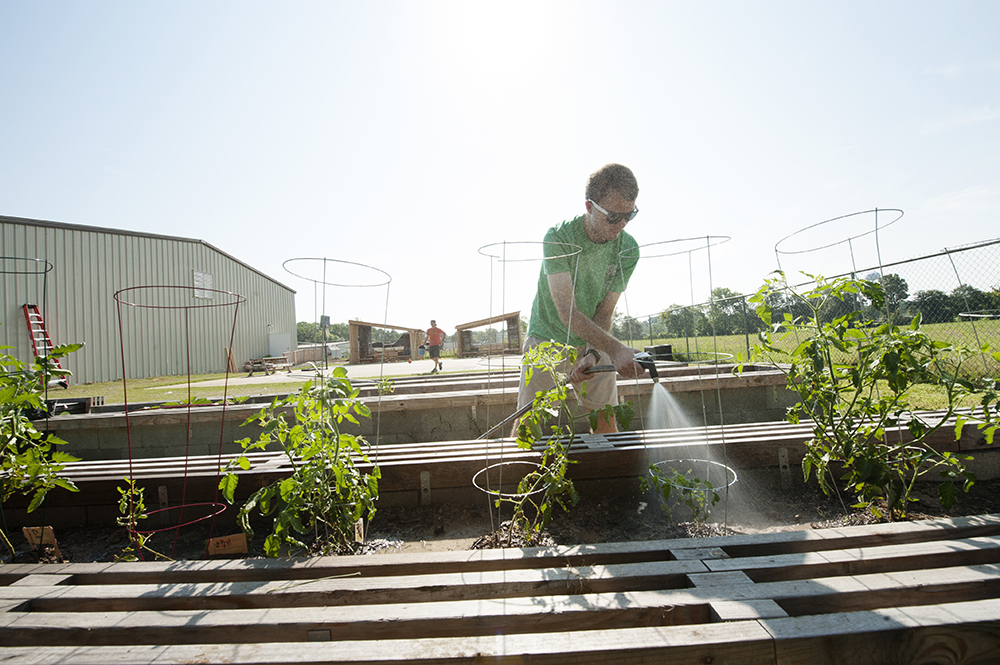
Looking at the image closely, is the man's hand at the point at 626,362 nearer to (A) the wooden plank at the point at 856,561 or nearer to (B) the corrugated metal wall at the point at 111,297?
(A) the wooden plank at the point at 856,561

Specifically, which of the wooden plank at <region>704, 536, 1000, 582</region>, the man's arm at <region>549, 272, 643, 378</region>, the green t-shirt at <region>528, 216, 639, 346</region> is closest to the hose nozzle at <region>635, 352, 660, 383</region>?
the man's arm at <region>549, 272, 643, 378</region>

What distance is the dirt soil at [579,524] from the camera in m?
2.04

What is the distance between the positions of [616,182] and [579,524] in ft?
5.91

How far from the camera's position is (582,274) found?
2941mm

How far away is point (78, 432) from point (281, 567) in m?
4.10

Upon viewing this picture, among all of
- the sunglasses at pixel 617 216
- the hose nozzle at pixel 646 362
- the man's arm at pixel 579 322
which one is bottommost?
the hose nozzle at pixel 646 362

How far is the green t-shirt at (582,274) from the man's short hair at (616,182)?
0.90 feet

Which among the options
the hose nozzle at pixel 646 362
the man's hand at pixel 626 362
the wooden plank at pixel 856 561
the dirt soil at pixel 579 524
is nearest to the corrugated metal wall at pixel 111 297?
the dirt soil at pixel 579 524

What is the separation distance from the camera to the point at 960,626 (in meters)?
1.07

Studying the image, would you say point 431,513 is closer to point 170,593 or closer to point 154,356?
point 170,593

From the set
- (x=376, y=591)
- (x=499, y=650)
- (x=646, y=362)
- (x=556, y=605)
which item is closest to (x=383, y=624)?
(x=376, y=591)

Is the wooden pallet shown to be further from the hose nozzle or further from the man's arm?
the man's arm

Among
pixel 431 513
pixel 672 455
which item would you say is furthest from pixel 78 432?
pixel 672 455

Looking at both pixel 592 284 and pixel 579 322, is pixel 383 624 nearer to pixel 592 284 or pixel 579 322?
pixel 579 322
